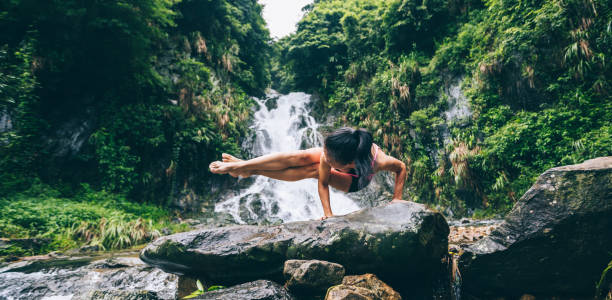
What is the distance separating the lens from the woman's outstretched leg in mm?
3019

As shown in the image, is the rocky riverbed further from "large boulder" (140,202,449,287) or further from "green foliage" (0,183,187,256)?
"green foliage" (0,183,187,256)

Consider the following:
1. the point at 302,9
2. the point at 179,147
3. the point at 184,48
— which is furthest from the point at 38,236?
the point at 302,9

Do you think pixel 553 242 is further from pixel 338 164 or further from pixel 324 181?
pixel 324 181

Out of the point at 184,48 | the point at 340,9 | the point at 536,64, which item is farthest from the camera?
the point at 340,9

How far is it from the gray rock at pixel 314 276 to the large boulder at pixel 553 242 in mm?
1114

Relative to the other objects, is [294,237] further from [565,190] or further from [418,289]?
[565,190]

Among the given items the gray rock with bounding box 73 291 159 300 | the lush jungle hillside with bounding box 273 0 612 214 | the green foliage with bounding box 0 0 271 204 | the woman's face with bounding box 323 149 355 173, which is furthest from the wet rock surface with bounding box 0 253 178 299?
the lush jungle hillside with bounding box 273 0 612 214

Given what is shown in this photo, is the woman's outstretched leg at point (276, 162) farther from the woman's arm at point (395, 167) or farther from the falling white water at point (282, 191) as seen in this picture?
the falling white water at point (282, 191)

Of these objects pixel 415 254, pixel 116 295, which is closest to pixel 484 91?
pixel 415 254

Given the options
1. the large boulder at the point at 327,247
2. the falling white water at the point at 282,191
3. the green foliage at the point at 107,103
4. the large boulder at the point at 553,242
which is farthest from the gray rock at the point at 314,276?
the green foliage at the point at 107,103

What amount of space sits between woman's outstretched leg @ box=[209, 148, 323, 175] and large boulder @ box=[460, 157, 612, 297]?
5.69ft

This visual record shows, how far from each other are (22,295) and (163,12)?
7.38 metres

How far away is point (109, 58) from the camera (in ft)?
25.7

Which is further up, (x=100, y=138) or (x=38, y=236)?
(x=100, y=138)
